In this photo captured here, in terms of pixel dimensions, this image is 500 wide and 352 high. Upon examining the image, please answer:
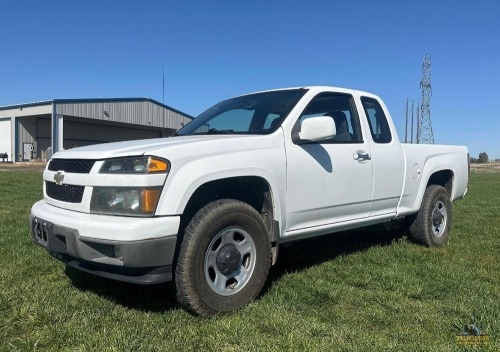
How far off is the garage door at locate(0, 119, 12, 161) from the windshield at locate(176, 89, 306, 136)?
3794 cm

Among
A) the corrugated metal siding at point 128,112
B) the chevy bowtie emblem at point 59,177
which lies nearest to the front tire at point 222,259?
the chevy bowtie emblem at point 59,177

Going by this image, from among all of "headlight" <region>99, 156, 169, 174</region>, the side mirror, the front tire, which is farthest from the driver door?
"headlight" <region>99, 156, 169, 174</region>

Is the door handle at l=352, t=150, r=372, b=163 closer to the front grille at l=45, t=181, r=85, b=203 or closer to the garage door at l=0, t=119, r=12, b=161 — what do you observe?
the front grille at l=45, t=181, r=85, b=203

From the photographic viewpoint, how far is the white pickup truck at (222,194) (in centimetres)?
301

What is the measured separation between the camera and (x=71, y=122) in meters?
38.8

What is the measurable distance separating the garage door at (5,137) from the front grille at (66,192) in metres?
38.4

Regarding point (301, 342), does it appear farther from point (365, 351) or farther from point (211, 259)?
point (211, 259)

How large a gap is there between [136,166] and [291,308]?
1631mm

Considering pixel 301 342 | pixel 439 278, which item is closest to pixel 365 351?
pixel 301 342

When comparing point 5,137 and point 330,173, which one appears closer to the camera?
point 330,173

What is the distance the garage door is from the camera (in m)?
37.6

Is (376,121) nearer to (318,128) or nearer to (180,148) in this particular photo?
(318,128)

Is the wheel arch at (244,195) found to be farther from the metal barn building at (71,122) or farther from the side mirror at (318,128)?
the metal barn building at (71,122)

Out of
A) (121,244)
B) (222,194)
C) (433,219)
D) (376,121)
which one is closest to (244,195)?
(222,194)
